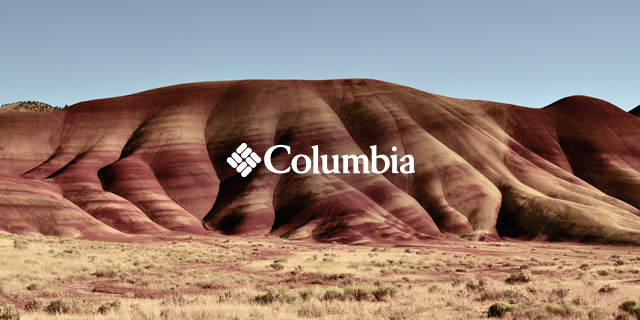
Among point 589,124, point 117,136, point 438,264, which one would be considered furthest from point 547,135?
point 438,264

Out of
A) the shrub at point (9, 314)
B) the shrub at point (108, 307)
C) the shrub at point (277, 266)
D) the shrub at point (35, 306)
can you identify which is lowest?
the shrub at point (277, 266)

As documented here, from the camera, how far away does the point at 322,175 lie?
102750mm

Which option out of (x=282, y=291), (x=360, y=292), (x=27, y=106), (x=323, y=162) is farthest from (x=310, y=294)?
(x=27, y=106)

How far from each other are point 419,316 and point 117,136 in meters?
Result: 113

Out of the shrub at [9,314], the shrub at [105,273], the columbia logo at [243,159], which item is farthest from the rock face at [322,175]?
the shrub at [9,314]

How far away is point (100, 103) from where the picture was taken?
12988 cm

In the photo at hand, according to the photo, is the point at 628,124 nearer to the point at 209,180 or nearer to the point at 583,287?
the point at 209,180

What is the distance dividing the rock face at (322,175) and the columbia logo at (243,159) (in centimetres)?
203

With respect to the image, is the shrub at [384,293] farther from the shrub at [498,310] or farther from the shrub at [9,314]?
the shrub at [9,314]

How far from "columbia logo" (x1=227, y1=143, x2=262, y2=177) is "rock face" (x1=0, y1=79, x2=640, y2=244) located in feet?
6.65

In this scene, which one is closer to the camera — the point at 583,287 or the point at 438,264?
the point at 583,287

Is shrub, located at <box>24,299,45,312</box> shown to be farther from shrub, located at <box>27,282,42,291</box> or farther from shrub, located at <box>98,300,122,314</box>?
shrub, located at <box>27,282,42,291</box>

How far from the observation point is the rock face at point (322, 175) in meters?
88.7

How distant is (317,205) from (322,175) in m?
9.88
